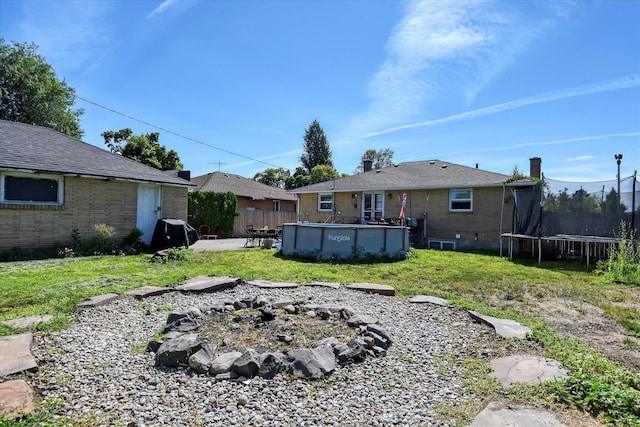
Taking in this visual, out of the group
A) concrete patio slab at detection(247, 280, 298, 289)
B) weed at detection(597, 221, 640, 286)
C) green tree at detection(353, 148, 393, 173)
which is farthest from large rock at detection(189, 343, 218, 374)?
green tree at detection(353, 148, 393, 173)

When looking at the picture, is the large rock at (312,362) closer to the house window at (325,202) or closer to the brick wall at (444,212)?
the brick wall at (444,212)

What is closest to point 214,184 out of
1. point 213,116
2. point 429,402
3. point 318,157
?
point 213,116

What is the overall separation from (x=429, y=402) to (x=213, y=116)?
20.5 meters

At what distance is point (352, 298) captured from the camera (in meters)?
5.53

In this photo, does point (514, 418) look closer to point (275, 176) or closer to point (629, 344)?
point (629, 344)

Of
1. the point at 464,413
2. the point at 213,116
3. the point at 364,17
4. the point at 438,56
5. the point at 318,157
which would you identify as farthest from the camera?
the point at 318,157

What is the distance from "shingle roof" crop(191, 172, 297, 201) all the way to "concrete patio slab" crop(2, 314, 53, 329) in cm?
1946

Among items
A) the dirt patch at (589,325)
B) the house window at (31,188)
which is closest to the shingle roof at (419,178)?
the dirt patch at (589,325)

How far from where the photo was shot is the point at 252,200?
2469 centimetres

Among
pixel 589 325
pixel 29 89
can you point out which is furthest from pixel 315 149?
pixel 589 325

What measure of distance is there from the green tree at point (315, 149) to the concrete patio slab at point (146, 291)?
44.6 m

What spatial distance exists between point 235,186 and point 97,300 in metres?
21.0

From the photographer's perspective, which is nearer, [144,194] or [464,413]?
[464,413]

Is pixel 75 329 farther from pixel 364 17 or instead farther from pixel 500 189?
pixel 500 189
